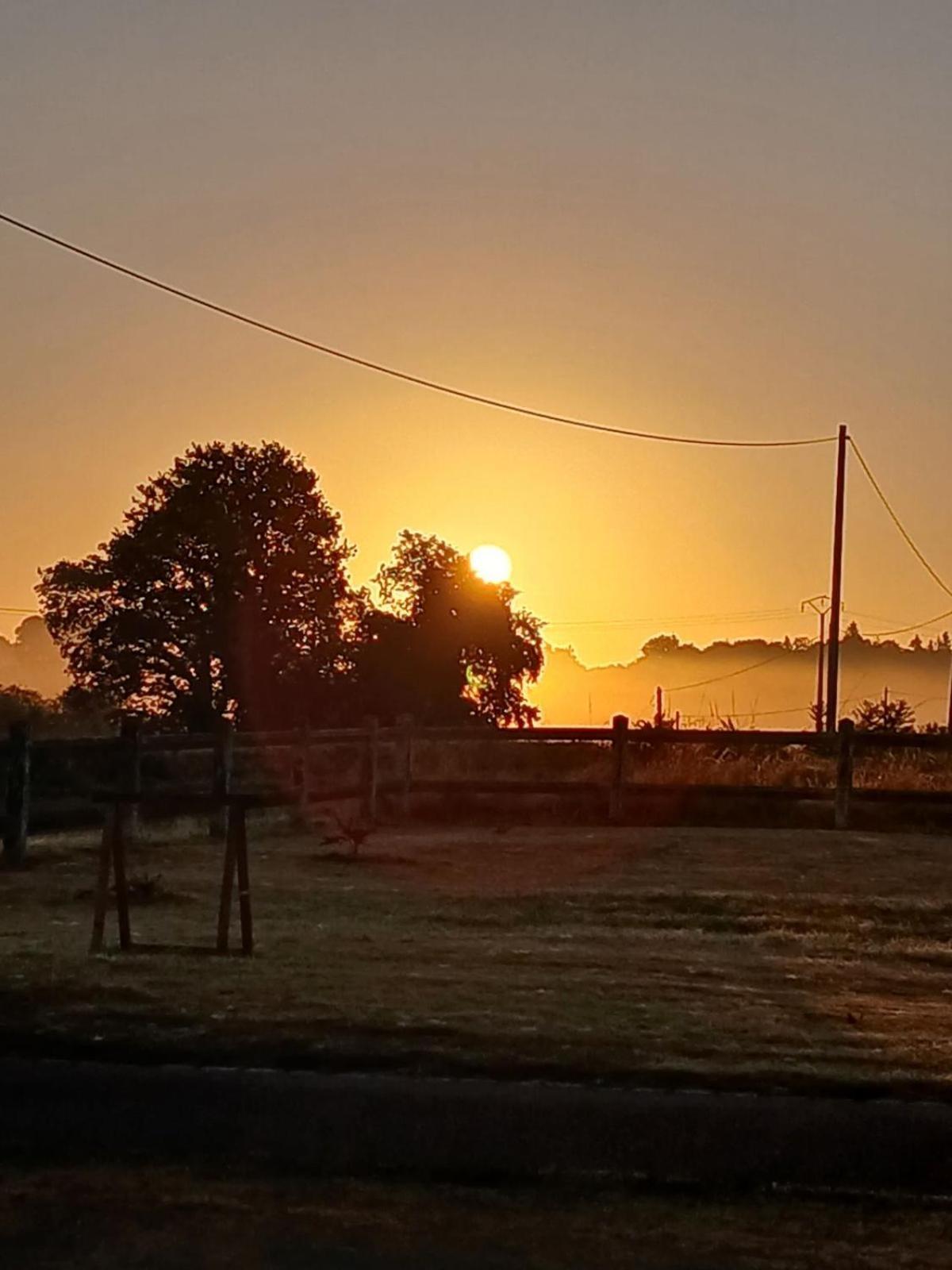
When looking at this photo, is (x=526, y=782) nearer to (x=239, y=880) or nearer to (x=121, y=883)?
(x=239, y=880)

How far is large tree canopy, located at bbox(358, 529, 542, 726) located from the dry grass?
55.2 metres

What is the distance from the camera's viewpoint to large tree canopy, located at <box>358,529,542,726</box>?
211ft

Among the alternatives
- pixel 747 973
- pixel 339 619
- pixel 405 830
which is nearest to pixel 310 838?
pixel 405 830

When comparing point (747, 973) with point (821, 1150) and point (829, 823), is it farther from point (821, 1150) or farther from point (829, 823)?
point (829, 823)

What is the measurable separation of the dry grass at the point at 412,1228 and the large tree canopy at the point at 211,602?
49.6 meters

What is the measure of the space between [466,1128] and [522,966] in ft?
14.8

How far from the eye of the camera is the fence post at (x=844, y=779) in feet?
79.4

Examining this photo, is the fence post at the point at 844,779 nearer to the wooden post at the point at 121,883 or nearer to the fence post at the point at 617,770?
the fence post at the point at 617,770

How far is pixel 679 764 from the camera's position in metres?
30.1

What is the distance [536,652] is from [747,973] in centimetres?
6189

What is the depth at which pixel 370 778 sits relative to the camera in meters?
25.9

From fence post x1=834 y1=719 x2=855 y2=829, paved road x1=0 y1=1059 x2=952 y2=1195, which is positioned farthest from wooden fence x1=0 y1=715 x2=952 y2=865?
paved road x1=0 y1=1059 x2=952 y2=1195

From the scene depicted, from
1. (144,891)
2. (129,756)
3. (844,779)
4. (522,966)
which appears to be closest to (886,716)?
(844,779)

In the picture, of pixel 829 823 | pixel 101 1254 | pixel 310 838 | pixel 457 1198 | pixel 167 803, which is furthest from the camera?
pixel 829 823
